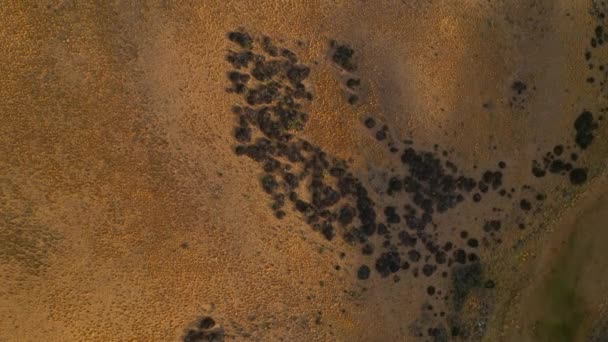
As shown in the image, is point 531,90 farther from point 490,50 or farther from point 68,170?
point 68,170

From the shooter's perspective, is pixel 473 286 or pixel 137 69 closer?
pixel 137 69

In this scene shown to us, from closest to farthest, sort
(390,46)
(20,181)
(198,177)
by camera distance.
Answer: (20,181) → (198,177) → (390,46)

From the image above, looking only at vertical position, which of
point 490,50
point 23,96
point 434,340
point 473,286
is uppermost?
point 490,50

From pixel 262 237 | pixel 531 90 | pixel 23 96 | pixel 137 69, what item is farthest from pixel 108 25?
pixel 531 90

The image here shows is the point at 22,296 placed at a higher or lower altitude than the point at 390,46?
lower

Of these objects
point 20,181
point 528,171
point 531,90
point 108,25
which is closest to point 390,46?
point 531,90

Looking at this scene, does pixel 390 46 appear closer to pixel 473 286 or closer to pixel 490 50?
pixel 490 50

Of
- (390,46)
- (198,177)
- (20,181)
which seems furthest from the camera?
(390,46)
